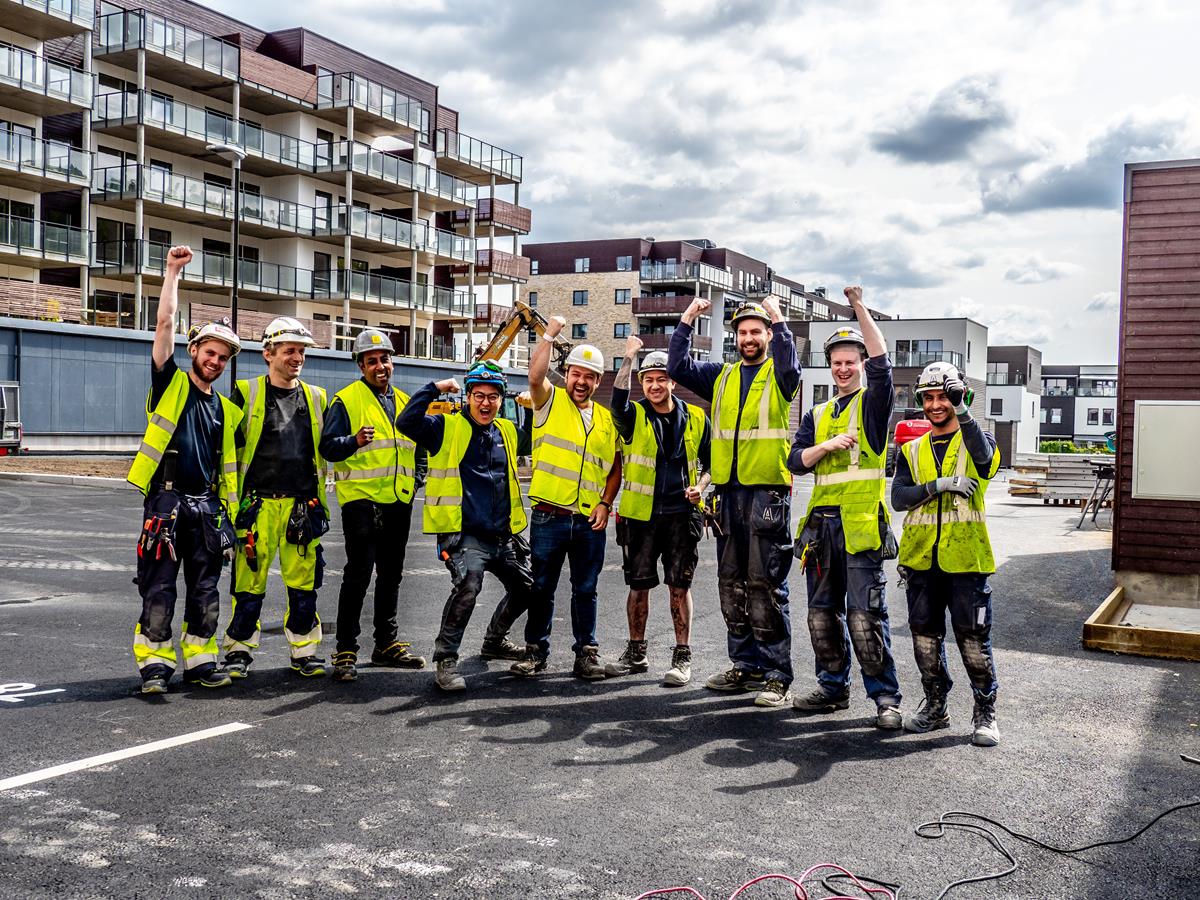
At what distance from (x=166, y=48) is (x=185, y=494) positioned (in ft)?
115

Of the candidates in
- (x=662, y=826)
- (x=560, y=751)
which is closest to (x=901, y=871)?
(x=662, y=826)

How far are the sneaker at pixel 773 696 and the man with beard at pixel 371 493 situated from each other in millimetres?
2366

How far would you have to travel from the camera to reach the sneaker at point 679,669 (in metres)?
6.68

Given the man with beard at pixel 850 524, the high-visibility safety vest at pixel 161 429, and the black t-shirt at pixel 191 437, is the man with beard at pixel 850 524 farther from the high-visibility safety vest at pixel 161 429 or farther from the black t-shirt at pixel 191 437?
the high-visibility safety vest at pixel 161 429

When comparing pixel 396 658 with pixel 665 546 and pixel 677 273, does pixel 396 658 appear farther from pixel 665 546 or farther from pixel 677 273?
pixel 677 273

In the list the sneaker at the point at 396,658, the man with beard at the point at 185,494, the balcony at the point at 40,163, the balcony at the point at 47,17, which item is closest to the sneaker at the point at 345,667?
the sneaker at the point at 396,658

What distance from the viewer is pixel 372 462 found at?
6879 mm

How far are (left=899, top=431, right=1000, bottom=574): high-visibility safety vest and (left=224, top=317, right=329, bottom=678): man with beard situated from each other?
3.78m

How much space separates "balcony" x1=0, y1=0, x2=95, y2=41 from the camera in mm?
30453

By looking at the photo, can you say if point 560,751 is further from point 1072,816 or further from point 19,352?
point 19,352

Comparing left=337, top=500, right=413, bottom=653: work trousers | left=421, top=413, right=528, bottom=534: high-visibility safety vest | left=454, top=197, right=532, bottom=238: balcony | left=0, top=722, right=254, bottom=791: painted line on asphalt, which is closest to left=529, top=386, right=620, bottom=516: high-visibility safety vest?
left=421, top=413, right=528, bottom=534: high-visibility safety vest

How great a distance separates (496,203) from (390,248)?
29.7ft

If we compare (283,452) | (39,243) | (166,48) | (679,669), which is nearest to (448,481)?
(283,452)

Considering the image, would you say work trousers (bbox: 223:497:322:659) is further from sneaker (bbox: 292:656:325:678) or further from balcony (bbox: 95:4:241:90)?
balcony (bbox: 95:4:241:90)
